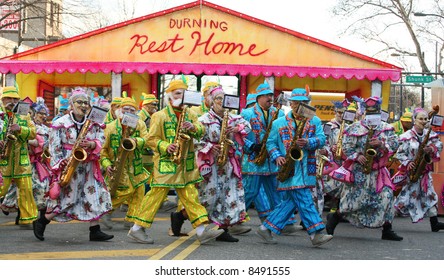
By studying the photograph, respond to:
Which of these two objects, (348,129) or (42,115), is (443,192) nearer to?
(348,129)

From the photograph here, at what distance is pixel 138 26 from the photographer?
2330 centimetres

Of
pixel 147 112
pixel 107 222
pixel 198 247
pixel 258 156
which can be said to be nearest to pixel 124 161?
pixel 107 222

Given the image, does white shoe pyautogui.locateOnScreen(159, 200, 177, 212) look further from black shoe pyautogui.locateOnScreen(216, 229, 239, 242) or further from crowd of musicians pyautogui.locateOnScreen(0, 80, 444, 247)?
black shoe pyautogui.locateOnScreen(216, 229, 239, 242)

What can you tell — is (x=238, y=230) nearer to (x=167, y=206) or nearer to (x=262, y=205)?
(x=262, y=205)

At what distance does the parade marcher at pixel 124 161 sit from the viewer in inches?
468

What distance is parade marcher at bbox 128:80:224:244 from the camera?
33.9ft

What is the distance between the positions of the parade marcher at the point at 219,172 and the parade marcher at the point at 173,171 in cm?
38

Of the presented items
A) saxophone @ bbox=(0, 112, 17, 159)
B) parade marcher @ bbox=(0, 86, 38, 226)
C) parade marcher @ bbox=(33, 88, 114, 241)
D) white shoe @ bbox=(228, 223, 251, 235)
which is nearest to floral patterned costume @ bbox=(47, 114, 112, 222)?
parade marcher @ bbox=(33, 88, 114, 241)

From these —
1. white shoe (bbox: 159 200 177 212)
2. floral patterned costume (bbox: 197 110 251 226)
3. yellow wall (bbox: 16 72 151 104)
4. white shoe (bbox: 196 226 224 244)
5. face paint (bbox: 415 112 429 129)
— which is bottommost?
white shoe (bbox: 159 200 177 212)

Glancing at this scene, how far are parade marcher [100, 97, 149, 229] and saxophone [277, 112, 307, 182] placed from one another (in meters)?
2.16

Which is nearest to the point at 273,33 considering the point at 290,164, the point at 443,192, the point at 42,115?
the point at 443,192

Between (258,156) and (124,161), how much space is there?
5.58 ft

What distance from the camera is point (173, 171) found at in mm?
10406

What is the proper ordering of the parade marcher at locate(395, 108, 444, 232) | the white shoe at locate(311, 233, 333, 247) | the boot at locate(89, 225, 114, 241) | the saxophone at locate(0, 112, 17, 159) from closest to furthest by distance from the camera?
the white shoe at locate(311, 233, 333, 247)
the boot at locate(89, 225, 114, 241)
the saxophone at locate(0, 112, 17, 159)
the parade marcher at locate(395, 108, 444, 232)
